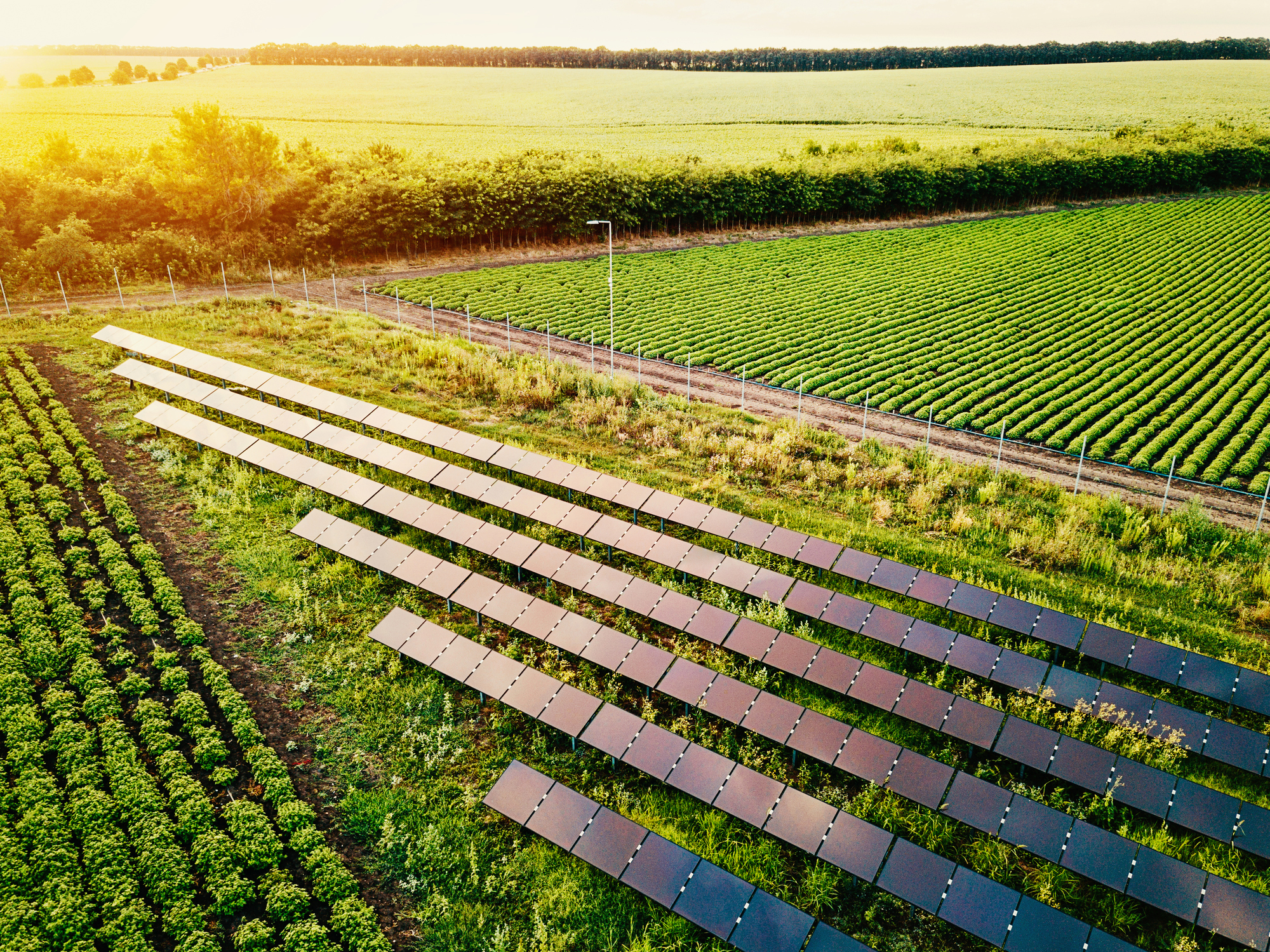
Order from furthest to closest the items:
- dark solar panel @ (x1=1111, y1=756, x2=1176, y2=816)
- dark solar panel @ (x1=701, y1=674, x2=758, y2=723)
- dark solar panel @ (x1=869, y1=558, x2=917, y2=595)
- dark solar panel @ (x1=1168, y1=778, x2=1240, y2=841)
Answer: dark solar panel @ (x1=869, y1=558, x2=917, y2=595) → dark solar panel @ (x1=701, y1=674, x2=758, y2=723) → dark solar panel @ (x1=1111, y1=756, x2=1176, y2=816) → dark solar panel @ (x1=1168, y1=778, x2=1240, y2=841)

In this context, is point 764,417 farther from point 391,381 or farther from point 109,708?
point 109,708

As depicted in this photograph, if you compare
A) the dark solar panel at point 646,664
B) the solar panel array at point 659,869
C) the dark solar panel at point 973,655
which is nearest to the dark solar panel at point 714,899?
the solar panel array at point 659,869

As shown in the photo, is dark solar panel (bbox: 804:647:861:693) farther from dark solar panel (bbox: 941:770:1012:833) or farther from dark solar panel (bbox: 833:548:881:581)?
dark solar panel (bbox: 833:548:881:581)

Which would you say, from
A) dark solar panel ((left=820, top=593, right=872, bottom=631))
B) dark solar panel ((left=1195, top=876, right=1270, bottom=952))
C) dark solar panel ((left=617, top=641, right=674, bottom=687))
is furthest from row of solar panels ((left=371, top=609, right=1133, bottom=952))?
dark solar panel ((left=820, top=593, right=872, bottom=631))

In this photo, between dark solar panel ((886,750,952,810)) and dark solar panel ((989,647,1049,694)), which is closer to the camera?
dark solar panel ((886,750,952,810))

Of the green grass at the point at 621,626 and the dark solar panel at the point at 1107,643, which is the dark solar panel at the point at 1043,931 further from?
the dark solar panel at the point at 1107,643

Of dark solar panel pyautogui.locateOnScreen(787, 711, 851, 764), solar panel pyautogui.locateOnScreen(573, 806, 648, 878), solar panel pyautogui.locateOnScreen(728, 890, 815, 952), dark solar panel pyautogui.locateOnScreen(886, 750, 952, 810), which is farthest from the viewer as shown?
dark solar panel pyautogui.locateOnScreen(787, 711, 851, 764)

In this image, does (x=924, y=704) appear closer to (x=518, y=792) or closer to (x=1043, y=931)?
(x=1043, y=931)
